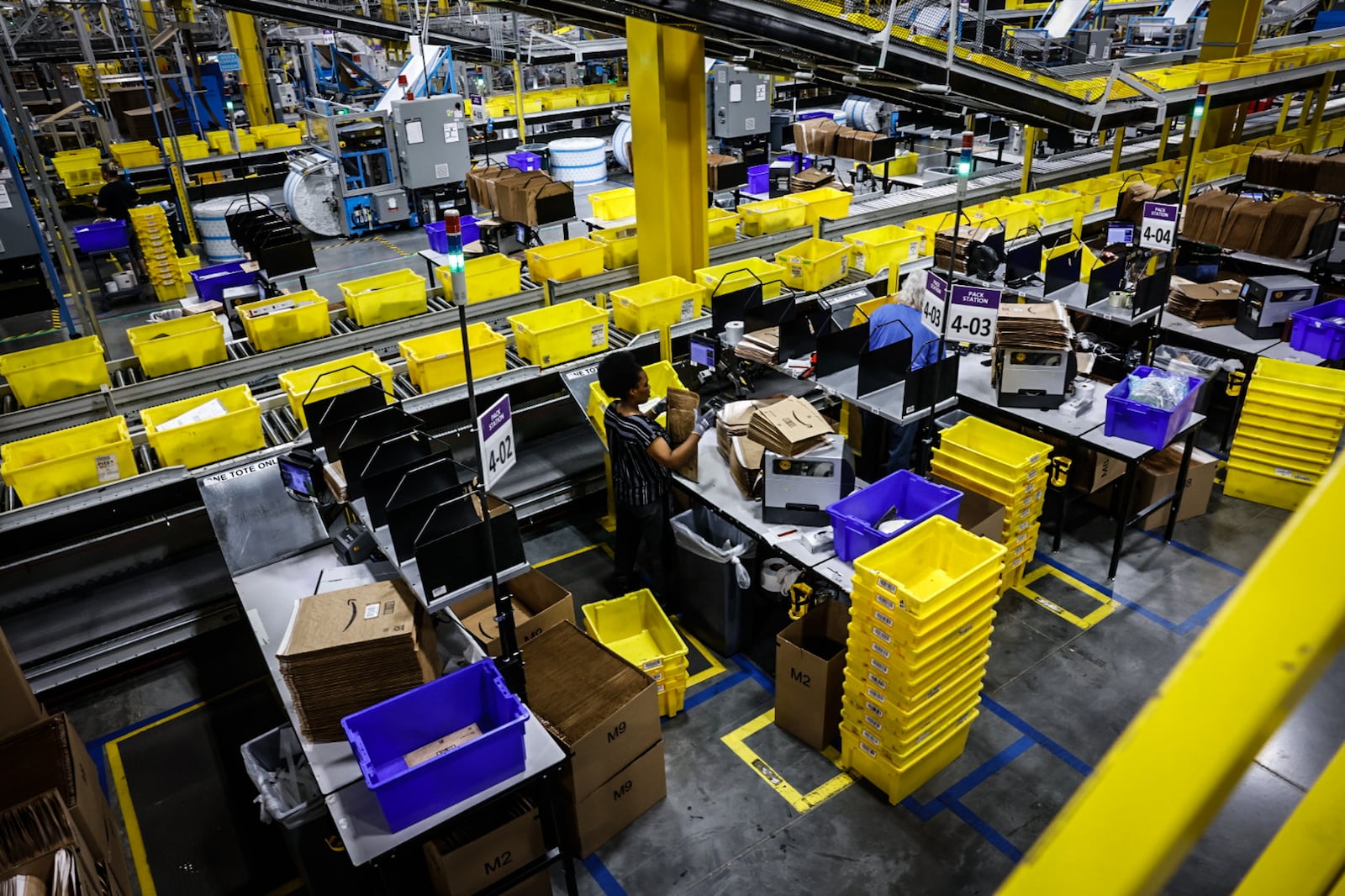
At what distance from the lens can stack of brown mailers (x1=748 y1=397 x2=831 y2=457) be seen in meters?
5.04

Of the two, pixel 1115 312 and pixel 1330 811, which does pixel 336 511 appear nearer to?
pixel 1330 811

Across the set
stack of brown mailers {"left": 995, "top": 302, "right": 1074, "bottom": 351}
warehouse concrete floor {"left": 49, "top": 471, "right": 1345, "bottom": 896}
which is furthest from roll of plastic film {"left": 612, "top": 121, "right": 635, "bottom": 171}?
warehouse concrete floor {"left": 49, "top": 471, "right": 1345, "bottom": 896}

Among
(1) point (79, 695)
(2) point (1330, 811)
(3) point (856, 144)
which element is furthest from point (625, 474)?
(3) point (856, 144)

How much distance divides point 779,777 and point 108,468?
14.6 feet

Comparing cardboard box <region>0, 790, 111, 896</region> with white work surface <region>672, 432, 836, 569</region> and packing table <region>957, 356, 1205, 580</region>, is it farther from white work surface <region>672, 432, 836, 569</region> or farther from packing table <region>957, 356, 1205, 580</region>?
packing table <region>957, 356, 1205, 580</region>

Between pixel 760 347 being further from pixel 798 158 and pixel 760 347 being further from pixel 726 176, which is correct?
pixel 798 158

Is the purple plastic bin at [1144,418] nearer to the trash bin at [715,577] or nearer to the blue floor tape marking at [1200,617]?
the blue floor tape marking at [1200,617]

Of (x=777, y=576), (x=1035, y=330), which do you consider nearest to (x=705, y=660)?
(x=777, y=576)

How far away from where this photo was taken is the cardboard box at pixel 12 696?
4.10 metres

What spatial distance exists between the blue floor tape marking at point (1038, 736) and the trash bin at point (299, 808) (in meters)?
3.58

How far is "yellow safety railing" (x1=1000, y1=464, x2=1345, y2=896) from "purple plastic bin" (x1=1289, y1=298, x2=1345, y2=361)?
745cm

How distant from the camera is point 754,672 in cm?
552

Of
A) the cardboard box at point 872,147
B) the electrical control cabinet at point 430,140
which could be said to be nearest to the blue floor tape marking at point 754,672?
the cardboard box at point 872,147

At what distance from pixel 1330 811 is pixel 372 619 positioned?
3396 millimetres
